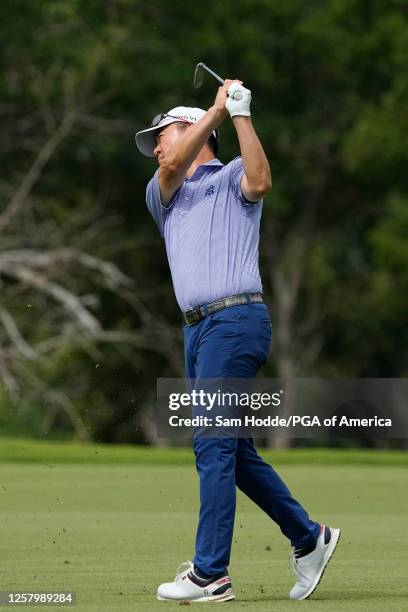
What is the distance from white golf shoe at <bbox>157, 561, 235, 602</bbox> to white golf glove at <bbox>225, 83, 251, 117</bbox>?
1.87 meters

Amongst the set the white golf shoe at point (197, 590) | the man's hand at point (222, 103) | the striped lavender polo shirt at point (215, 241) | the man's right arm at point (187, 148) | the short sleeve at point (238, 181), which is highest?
the man's hand at point (222, 103)

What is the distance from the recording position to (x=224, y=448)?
6777 mm

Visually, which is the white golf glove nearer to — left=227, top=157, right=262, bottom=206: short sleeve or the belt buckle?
left=227, top=157, right=262, bottom=206: short sleeve

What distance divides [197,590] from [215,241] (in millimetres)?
1421

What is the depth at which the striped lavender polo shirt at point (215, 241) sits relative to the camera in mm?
6840

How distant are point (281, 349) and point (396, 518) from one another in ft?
90.3

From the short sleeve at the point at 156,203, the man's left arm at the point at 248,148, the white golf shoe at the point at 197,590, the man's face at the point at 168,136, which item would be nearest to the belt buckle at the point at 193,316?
the short sleeve at the point at 156,203

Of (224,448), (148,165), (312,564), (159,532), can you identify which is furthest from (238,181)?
(148,165)

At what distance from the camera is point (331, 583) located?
745 cm

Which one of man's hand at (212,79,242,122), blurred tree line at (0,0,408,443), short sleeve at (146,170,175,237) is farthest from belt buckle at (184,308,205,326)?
blurred tree line at (0,0,408,443)

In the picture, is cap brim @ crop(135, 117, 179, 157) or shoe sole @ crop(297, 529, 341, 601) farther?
cap brim @ crop(135, 117, 179, 157)

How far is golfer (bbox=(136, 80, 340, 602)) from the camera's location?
6.70 metres

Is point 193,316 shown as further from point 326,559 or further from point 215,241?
point 326,559

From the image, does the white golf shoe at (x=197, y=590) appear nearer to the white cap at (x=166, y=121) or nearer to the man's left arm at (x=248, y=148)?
the man's left arm at (x=248, y=148)
